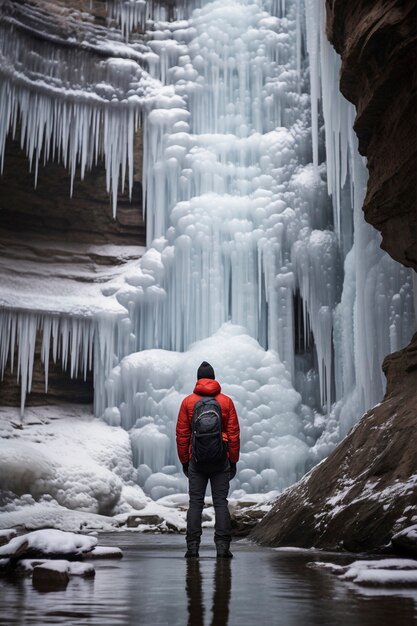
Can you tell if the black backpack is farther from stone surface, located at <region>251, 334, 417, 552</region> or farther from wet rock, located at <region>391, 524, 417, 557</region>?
wet rock, located at <region>391, 524, 417, 557</region>

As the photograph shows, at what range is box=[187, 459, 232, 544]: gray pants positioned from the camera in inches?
205

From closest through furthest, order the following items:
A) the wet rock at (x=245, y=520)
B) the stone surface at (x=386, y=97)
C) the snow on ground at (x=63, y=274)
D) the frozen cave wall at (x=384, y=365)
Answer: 1. the frozen cave wall at (x=384, y=365)
2. the stone surface at (x=386, y=97)
3. the wet rock at (x=245, y=520)
4. the snow on ground at (x=63, y=274)

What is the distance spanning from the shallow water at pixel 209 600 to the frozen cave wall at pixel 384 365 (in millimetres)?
1259

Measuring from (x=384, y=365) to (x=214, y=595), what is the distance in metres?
4.91

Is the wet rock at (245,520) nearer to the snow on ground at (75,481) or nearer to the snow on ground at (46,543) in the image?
the snow on ground at (75,481)

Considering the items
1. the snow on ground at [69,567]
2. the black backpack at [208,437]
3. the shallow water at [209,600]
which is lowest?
the shallow water at [209,600]

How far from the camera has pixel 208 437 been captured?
16.8 ft

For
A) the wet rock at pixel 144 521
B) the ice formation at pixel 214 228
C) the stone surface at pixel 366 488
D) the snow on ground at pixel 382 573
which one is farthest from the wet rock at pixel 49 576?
the ice formation at pixel 214 228

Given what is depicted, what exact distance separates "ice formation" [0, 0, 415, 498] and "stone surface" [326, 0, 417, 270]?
8.24m

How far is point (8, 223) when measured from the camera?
19578mm

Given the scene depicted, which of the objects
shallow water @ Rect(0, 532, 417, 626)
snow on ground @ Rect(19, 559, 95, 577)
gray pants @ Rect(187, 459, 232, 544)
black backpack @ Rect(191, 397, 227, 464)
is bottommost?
shallow water @ Rect(0, 532, 417, 626)

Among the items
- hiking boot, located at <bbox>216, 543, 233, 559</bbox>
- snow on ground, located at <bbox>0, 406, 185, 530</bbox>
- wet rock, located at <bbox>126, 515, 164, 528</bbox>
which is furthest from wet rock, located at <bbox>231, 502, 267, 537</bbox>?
hiking boot, located at <bbox>216, 543, 233, 559</bbox>

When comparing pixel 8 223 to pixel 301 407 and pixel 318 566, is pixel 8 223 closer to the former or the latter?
pixel 301 407

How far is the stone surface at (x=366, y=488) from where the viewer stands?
5059 millimetres
